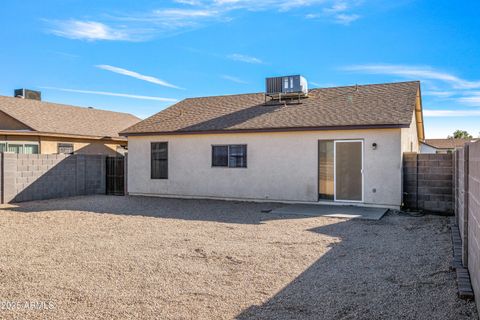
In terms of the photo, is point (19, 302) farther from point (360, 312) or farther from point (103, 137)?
point (103, 137)

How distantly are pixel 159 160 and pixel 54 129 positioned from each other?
23.0 ft

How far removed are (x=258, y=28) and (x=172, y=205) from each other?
23.6 feet

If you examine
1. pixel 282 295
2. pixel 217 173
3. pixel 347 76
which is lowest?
pixel 282 295

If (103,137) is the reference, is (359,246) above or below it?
below

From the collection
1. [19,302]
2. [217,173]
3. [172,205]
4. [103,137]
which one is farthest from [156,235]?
[103,137]

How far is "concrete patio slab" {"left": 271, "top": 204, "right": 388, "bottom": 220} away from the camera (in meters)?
10.8

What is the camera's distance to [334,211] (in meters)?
11.7

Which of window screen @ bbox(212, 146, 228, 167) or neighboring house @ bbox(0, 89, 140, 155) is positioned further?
neighboring house @ bbox(0, 89, 140, 155)

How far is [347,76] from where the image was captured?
18828 mm

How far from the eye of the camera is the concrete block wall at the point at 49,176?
14242mm

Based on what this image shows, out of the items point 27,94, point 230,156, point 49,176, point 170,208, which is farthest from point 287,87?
point 27,94

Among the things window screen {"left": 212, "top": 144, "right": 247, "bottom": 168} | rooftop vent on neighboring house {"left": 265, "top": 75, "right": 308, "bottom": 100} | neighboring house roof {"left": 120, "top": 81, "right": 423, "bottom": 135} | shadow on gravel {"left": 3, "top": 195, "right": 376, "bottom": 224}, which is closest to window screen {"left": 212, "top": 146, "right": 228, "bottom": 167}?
window screen {"left": 212, "top": 144, "right": 247, "bottom": 168}

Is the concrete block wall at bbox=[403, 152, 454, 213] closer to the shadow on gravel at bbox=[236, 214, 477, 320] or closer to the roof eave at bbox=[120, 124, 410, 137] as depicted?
the roof eave at bbox=[120, 124, 410, 137]

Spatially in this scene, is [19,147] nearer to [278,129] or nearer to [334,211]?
[278,129]
